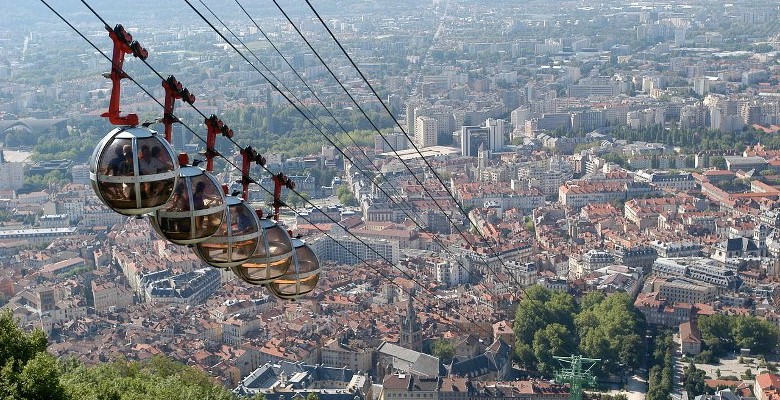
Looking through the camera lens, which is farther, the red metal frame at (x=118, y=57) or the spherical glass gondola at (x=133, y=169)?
the spherical glass gondola at (x=133, y=169)

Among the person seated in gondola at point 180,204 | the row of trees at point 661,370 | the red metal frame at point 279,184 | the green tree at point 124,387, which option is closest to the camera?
the person seated in gondola at point 180,204

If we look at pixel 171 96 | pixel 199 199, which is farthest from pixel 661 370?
pixel 171 96

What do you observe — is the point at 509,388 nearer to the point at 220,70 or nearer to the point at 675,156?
the point at 675,156

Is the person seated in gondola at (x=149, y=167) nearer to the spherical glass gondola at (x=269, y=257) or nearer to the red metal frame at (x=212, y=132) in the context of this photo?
the red metal frame at (x=212, y=132)

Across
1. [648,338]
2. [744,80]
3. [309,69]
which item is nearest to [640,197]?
[648,338]

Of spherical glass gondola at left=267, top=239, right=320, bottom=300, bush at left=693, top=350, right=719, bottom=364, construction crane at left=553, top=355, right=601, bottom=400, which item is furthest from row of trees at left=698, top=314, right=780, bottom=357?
spherical glass gondola at left=267, top=239, right=320, bottom=300

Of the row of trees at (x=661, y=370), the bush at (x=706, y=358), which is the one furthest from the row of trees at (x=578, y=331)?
the bush at (x=706, y=358)

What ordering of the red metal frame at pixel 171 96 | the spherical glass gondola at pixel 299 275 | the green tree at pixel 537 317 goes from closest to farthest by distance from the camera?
1. the red metal frame at pixel 171 96
2. the spherical glass gondola at pixel 299 275
3. the green tree at pixel 537 317
